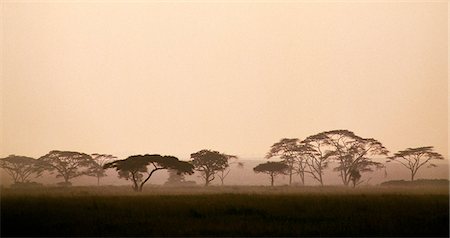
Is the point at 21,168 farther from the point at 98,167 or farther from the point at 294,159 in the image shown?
the point at 294,159

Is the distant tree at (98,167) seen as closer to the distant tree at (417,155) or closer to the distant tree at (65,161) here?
the distant tree at (65,161)

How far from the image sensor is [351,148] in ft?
270

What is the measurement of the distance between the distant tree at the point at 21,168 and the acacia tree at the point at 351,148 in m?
50.2

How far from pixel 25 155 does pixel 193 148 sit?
217 feet

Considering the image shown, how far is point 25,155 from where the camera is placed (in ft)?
293

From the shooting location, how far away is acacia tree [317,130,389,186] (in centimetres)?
8106

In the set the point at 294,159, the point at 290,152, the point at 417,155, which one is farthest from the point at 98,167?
the point at 417,155

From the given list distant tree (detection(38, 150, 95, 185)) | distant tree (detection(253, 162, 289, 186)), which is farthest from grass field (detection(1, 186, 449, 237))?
distant tree (detection(38, 150, 95, 185))

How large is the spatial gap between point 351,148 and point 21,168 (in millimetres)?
57496

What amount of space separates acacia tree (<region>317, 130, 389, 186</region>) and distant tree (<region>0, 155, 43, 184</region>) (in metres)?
50.2

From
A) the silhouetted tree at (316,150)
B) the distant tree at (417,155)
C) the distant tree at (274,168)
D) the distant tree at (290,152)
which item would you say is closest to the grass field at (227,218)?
the silhouetted tree at (316,150)

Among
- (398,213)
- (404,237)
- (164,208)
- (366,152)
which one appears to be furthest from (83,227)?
(366,152)

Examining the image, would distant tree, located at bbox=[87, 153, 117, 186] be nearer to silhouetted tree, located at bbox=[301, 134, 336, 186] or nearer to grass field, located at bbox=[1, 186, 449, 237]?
silhouetted tree, located at bbox=[301, 134, 336, 186]

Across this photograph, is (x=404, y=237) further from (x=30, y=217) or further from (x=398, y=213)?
(x=30, y=217)
